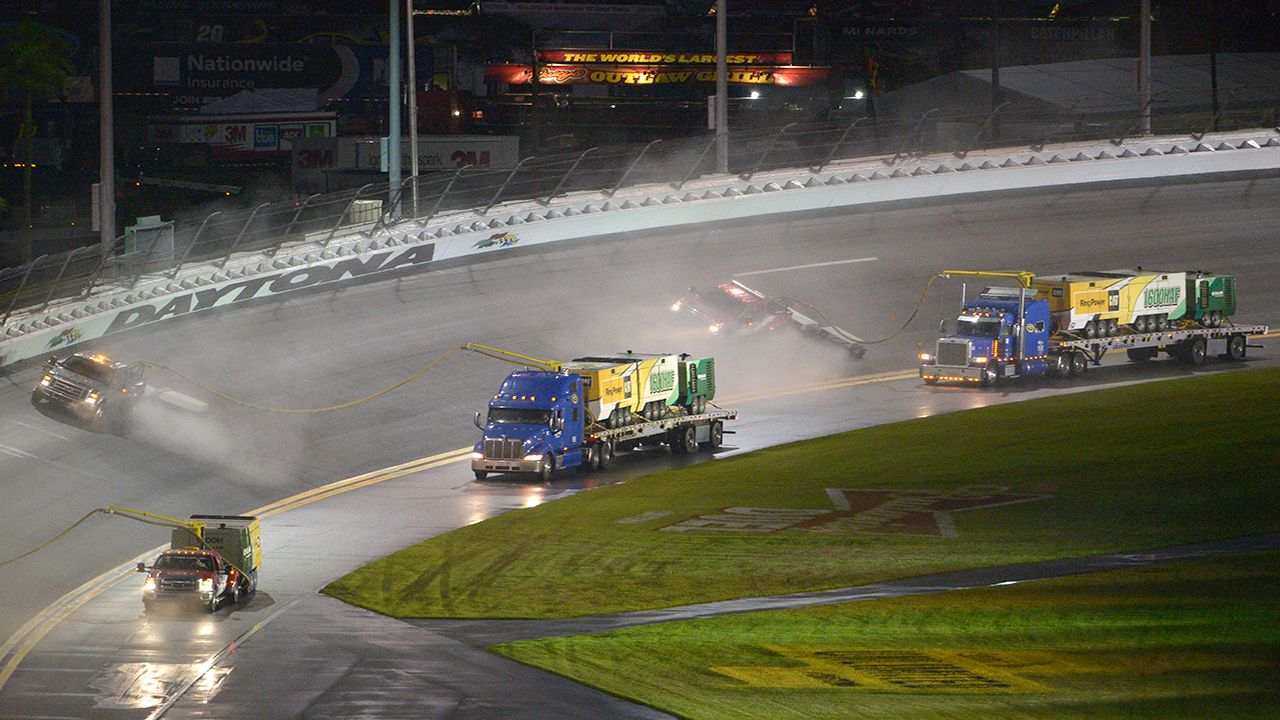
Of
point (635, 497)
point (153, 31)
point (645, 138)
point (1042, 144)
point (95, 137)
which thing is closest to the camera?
point (635, 497)

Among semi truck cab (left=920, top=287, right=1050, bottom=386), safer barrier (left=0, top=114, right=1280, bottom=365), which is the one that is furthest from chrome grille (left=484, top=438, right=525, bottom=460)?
safer barrier (left=0, top=114, right=1280, bottom=365)

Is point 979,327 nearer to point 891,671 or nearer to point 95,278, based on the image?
point 891,671

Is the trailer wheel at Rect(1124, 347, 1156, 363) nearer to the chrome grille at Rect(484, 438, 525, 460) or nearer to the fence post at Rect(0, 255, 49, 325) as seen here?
the chrome grille at Rect(484, 438, 525, 460)

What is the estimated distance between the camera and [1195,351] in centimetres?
4656

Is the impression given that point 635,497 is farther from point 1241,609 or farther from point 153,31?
point 153,31

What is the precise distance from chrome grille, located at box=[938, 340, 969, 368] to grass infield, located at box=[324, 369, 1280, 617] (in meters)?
2.50

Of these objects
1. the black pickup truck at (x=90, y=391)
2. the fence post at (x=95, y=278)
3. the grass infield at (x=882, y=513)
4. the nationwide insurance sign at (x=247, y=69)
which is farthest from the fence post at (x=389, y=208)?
the nationwide insurance sign at (x=247, y=69)

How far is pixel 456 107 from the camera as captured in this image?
91.3 meters

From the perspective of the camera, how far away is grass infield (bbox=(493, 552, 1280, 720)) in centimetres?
2186

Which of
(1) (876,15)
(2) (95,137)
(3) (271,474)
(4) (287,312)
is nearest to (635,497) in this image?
(3) (271,474)

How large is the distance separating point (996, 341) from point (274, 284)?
23295 mm

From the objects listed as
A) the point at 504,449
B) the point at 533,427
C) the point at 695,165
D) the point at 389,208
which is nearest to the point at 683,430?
the point at 533,427

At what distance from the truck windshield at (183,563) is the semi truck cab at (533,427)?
10.4 metres

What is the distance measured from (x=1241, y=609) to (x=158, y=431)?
90.7 ft
